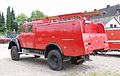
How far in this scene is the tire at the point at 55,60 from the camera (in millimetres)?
11492

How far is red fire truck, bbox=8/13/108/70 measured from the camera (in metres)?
10.7

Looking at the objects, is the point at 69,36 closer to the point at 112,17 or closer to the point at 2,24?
the point at 112,17

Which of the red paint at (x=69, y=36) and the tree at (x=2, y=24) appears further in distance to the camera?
the tree at (x=2, y=24)

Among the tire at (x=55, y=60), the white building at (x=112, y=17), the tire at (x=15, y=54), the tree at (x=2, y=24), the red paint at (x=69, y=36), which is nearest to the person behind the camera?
the red paint at (x=69, y=36)

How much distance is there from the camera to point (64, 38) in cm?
1130

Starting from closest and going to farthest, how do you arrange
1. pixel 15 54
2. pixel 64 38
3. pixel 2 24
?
1. pixel 64 38
2. pixel 15 54
3. pixel 2 24

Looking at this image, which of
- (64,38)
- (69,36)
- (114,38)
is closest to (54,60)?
(64,38)

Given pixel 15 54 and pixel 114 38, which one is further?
pixel 114 38

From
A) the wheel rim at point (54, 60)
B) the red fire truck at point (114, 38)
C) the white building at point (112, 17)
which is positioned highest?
the white building at point (112, 17)

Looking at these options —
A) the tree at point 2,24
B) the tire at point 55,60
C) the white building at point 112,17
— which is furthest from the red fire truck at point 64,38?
the tree at point 2,24

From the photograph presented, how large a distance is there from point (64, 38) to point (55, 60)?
1226 millimetres

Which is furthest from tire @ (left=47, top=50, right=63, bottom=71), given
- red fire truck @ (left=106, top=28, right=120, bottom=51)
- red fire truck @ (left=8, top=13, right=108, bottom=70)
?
red fire truck @ (left=106, top=28, right=120, bottom=51)

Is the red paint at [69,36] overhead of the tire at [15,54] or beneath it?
overhead

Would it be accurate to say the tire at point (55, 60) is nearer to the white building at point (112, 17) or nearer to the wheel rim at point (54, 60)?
the wheel rim at point (54, 60)
